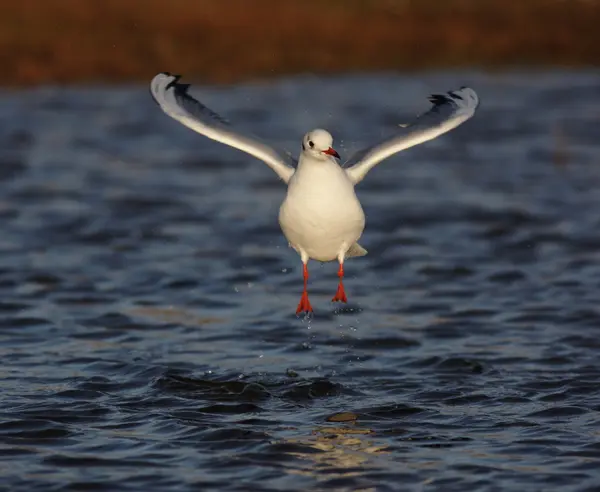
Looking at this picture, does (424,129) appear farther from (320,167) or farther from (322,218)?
(322,218)

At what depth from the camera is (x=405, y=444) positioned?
1171 cm

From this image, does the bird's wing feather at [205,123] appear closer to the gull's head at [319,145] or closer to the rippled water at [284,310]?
the gull's head at [319,145]

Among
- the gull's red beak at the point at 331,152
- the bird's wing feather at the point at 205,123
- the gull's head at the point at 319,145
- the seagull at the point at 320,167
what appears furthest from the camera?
the bird's wing feather at the point at 205,123

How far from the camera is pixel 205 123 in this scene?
42.4 feet

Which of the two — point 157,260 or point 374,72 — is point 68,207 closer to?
point 157,260

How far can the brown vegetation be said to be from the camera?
29.5 m

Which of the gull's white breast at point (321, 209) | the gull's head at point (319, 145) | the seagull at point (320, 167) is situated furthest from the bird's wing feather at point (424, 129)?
the gull's head at point (319, 145)

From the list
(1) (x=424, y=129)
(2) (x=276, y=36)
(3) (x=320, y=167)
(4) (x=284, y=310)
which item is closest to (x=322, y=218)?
(3) (x=320, y=167)

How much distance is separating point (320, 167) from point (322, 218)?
0.41 meters

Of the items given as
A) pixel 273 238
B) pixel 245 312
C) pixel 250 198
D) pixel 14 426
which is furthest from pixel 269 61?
pixel 14 426

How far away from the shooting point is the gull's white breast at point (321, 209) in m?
11.5

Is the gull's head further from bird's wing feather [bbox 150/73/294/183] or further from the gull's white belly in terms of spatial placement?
bird's wing feather [bbox 150/73/294/183]

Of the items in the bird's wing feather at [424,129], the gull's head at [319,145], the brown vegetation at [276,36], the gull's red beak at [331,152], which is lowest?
the gull's red beak at [331,152]

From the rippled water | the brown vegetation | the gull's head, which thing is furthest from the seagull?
the brown vegetation
